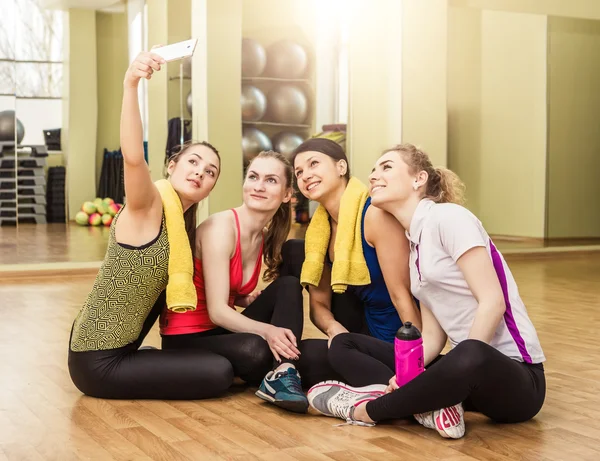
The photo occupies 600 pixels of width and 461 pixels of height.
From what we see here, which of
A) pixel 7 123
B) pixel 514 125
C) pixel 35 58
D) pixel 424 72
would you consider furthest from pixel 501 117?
pixel 7 123

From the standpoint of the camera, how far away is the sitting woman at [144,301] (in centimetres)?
231

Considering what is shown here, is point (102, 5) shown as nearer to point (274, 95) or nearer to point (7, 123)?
point (7, 123)

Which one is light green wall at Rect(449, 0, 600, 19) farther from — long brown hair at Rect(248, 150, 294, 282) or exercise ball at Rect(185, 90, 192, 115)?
long brown hair at Rect(248, 150, 294, 282)

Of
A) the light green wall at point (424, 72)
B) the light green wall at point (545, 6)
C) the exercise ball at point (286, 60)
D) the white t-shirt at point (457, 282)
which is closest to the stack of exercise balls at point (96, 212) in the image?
the exercise ball at point (286, 60)

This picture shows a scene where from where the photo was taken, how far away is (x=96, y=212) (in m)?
7.44

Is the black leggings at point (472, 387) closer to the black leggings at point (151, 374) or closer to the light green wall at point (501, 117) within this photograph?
the black leggings at point (151, 374)

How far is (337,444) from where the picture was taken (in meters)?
1.95

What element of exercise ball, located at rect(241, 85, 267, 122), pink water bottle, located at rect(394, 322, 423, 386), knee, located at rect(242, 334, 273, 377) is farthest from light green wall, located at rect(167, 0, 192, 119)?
pink water bottle, located at rect(394, 322, 423, 386)

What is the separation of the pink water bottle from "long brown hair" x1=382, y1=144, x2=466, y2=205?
41 cm

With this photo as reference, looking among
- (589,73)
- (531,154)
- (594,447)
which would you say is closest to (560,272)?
(531,154)

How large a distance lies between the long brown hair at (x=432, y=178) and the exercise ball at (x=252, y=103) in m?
4.01

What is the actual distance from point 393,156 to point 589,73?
228 inches

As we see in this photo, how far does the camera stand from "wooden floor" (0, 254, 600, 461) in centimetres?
189

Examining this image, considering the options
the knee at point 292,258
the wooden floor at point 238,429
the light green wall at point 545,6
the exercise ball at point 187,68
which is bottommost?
the wooden floor at point 238,429
